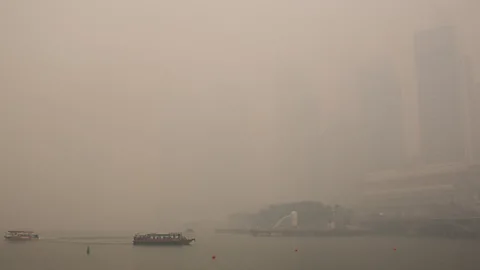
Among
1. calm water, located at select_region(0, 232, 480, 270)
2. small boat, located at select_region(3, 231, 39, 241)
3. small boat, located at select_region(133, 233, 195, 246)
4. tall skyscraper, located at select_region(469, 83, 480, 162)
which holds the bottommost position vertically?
calm water, located at select_region(0, 232, 480, 270)

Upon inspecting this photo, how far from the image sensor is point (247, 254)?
67.4 inches

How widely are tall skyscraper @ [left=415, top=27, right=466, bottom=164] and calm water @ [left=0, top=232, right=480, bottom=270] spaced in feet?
1.12

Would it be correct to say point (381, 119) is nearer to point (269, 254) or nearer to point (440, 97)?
point (440, 97)

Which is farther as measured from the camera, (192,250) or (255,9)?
(255,9)

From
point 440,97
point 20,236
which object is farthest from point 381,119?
point 20,236

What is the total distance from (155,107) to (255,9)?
1.85 feet

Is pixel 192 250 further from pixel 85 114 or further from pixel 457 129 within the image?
pixel 457 129

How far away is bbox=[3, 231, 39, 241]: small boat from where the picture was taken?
70.7 inches

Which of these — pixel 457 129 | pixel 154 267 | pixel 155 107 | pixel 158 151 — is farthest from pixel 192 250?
pixel 457 129

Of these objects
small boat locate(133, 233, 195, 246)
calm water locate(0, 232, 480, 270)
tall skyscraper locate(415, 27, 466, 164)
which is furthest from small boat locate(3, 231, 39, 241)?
tall skyscraper locate(415, 27, 466, 164)

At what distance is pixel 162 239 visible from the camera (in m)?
1.75

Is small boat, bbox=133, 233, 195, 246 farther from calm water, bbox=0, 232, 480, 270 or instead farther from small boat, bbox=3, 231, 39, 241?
small boat, bbox=3, 231, 39, 241

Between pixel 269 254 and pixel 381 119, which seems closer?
pixel 269 254

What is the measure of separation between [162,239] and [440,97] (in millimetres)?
1195
